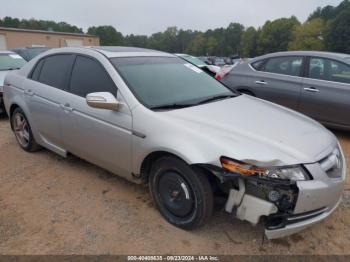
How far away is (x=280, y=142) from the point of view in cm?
259

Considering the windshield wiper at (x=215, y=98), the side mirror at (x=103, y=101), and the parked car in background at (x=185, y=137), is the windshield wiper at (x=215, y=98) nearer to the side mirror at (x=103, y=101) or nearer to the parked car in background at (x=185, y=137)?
the parked car in background at (x=185, y=137)

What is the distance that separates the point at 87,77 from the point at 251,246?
8.06 feet

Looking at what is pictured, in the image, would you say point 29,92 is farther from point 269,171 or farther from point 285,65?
point 285,65

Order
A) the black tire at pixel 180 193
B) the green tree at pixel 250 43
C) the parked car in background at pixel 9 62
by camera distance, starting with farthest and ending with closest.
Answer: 1. the green tree at pixel 250 43
2. the parked car in background at pixel 9 62
3. the black tire at pixel 180 193

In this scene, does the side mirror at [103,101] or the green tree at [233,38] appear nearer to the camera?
the side mirror at [103,101]

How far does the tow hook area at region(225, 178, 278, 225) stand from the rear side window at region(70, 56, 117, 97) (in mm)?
1558

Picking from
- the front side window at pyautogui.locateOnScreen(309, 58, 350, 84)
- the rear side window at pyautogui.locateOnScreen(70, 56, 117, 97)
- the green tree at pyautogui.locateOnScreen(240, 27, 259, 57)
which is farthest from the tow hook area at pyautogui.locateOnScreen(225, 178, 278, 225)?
the green tree at pyautogui.locateOnScreen(240, 27, 259, 57)

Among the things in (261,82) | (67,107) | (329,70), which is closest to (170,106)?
(67,107)

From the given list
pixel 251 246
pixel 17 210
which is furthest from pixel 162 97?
pixel 17 210

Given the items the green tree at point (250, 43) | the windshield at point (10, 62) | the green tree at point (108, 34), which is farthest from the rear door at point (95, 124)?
the green tree at point (108, 34)

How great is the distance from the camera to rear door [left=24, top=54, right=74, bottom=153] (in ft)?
12.8

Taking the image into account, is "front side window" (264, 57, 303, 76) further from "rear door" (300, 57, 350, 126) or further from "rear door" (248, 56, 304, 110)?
"rear door" (300, 57, 350, 126)

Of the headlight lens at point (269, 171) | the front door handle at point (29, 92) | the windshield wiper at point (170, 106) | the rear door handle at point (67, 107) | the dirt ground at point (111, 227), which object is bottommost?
the dirt ground at point (111, 227)

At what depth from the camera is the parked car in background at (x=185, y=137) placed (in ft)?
7.98
